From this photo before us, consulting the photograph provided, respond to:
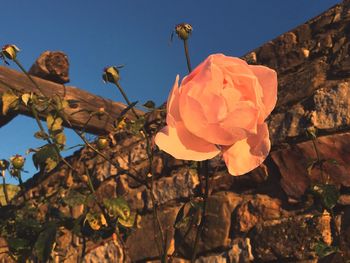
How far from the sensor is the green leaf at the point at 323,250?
1620 mm

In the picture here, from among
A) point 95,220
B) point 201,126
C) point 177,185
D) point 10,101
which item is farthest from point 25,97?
point 201,126

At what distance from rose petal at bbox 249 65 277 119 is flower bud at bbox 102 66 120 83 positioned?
72 centimetres

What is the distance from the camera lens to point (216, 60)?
0.84 meters

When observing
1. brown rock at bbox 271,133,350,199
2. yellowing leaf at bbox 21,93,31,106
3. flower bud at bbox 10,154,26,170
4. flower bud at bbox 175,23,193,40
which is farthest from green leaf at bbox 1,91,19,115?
brown rock at bbox 271,133,350,199

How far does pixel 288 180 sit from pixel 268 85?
1.18 m

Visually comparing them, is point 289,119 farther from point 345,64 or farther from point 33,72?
point 33,72

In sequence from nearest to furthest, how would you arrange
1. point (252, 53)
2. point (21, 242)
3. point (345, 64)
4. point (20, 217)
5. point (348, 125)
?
point (348, 125) < point (345, 64) < point (252, 53) < point (21, 242) < point (20, 217)

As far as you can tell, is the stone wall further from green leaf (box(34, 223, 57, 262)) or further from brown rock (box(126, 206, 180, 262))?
green leaf (box(34, 223, 57, 262))

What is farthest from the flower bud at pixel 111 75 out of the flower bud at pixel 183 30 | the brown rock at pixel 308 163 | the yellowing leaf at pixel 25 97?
the brown rock at pixel 308 163

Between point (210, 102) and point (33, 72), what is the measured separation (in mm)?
3403

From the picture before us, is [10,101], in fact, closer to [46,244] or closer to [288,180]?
[46,244]

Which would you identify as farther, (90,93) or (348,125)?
(90,93)

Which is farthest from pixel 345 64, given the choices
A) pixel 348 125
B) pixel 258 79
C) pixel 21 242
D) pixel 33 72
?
pixel 33 72

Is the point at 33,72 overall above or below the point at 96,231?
above
